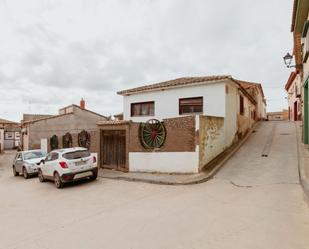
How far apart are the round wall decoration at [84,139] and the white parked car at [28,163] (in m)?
2.47

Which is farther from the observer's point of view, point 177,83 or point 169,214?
point 177,83

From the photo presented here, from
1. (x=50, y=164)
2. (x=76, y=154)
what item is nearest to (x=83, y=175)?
(x=76, y=154)

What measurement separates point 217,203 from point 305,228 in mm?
2322

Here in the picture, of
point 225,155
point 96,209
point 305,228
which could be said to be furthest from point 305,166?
point 96,209

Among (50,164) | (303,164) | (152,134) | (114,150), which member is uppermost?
(152,134)

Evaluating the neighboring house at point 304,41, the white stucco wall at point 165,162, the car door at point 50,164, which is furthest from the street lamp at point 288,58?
the car door at point 50,164

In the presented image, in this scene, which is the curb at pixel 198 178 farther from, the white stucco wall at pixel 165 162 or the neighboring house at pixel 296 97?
the neighboring house at pixel 296 97

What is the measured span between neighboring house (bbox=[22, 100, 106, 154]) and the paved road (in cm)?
769

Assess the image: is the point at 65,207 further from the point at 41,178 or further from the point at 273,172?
the point at 273,172

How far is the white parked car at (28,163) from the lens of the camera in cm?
1448

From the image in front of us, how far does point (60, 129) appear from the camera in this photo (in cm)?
2630

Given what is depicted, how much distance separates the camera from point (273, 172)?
9.49 metres

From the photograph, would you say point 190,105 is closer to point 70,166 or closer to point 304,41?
point 304,41

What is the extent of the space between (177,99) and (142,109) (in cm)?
295
